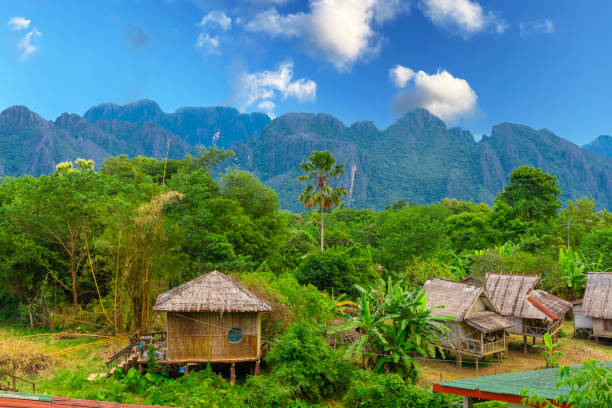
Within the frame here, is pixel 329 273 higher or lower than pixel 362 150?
lower

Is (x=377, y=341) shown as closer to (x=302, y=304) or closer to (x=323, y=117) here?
(x=302, y=304)

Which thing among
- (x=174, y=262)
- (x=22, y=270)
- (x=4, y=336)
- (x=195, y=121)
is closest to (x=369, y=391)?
(x=174, y=262)

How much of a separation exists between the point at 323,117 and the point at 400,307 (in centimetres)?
15242

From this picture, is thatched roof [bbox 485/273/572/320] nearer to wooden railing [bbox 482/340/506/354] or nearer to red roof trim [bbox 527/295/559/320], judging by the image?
red roof trim [bbox 527/295/559/320]

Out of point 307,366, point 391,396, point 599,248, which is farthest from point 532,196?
point 307,366

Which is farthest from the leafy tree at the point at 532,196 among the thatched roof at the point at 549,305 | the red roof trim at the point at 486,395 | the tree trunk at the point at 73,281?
the red roof trim at the point at 486,395

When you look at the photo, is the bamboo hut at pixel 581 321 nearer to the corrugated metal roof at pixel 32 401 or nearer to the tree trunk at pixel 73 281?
the corrugated metal roof at pixel 32 401

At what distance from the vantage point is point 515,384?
7074 mm

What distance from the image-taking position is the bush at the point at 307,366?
1363cm

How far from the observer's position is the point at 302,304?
1766 centimetres

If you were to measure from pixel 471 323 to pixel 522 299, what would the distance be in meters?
5.41

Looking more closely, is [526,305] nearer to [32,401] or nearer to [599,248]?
[599,248]

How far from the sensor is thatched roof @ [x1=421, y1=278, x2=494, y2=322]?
18.6m

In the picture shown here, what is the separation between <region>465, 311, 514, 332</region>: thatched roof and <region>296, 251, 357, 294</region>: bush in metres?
7.40
